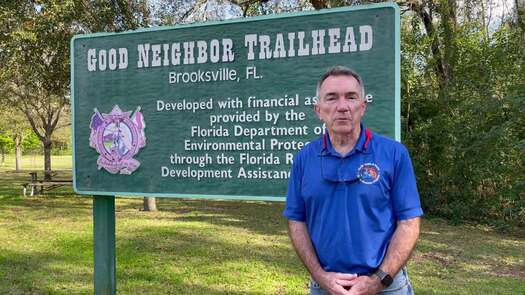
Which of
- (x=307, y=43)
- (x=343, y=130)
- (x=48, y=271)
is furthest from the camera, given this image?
(x=48, y=271)

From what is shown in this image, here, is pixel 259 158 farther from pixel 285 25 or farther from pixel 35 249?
pixel 35 249

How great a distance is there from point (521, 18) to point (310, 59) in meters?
9.54

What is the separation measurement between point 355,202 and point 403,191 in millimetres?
212

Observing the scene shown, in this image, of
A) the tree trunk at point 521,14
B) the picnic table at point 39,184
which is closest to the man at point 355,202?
the tree trunk at point 521,14

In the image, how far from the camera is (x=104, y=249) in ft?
15.4

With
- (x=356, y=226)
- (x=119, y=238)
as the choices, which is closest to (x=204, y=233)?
(x=119, y=238)

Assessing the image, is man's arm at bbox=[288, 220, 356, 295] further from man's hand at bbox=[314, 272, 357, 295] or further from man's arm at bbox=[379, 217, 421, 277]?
man's arm at bbox=[379, 217, 421, 277]

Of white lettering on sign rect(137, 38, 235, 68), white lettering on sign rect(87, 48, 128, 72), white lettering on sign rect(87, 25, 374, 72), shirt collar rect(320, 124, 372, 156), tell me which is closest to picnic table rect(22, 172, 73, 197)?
white lettering on sign rect(87, 48, 128, 72)

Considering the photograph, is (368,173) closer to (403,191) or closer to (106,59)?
(403,191)

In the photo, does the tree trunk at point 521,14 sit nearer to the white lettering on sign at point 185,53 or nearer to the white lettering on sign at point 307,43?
the white lettering on sign at point 307,43

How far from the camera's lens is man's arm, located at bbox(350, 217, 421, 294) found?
2.28 metres

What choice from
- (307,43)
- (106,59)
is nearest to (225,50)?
(307,43)

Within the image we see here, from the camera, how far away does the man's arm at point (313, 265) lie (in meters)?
2.31

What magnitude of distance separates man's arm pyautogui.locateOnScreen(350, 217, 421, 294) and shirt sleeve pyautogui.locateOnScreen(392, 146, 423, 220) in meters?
0.04
